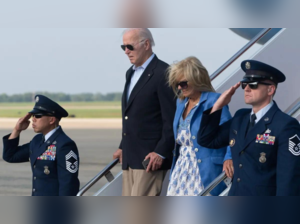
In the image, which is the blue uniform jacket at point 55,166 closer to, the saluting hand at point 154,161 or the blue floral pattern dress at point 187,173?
the saluting hand at point 154,161

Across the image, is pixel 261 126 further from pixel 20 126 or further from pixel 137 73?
pixel 20 126

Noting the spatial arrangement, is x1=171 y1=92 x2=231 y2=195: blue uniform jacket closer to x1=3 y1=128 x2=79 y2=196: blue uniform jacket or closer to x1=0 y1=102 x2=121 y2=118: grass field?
x1=3 y1=128 x2=79 y2=196: blue uniform jacket

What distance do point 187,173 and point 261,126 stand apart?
665 mm

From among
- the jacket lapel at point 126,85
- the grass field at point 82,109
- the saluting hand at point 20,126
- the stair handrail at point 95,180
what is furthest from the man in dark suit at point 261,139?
the grass field at point 82,109

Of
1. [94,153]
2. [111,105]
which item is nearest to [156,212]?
A: [94,153]

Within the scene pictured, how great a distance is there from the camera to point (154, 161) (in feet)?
10.8

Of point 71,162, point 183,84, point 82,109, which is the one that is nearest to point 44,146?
point 71,162

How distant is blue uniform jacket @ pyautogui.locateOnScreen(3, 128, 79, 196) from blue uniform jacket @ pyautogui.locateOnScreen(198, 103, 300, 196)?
101 centimetres

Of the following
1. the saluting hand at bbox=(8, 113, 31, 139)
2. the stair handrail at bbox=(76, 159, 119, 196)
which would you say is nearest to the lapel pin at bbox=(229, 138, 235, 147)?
the stair handrail at bbox=(76, 159, 119, 196)

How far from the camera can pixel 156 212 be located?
4.76 feet

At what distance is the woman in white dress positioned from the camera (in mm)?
3133

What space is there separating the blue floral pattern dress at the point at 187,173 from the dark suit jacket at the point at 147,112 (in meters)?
0.18

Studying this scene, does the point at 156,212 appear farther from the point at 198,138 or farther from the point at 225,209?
the point at 198,138

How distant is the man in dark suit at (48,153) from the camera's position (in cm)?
333
